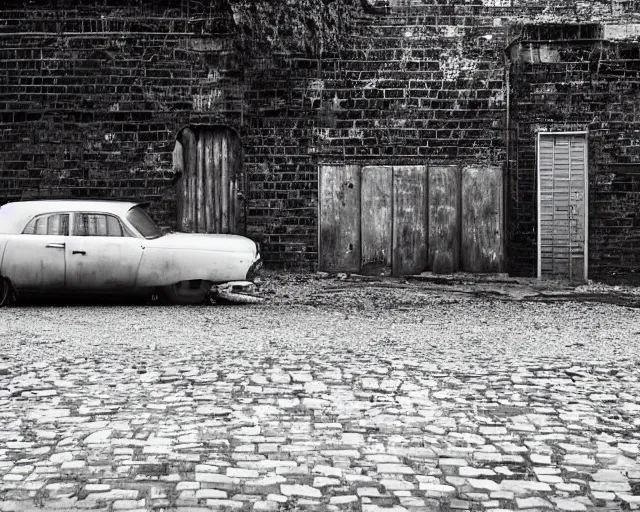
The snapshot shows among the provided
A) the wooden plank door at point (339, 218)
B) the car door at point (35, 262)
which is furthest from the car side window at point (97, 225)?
the wooden plank door at point (339, 218)

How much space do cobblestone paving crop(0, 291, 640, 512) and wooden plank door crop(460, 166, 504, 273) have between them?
6042 millimetres

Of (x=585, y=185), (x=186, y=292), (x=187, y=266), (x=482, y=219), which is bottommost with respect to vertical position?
(x=186, y=292)

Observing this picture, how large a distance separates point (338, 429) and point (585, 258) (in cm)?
1100

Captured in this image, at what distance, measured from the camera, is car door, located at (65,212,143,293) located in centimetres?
1177

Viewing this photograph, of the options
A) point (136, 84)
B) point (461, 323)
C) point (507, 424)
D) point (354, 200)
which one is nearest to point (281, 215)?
point (354, 200)

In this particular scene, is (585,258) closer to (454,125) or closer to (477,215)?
(477,215)

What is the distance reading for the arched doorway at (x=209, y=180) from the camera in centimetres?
1552

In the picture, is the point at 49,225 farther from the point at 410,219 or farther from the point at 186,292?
the point at 410,219

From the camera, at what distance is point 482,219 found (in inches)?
612

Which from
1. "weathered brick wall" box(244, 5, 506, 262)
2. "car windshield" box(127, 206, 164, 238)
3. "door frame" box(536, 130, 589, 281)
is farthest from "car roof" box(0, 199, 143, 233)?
"door frame" box(536, 130, 589, 281)

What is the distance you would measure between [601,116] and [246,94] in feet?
19.0

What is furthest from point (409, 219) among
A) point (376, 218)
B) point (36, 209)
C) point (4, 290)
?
point (4, 290)

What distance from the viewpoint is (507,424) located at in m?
5.41

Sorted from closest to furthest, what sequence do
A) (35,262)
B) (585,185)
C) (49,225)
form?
(35,262)
(49,225)
(585,185)
